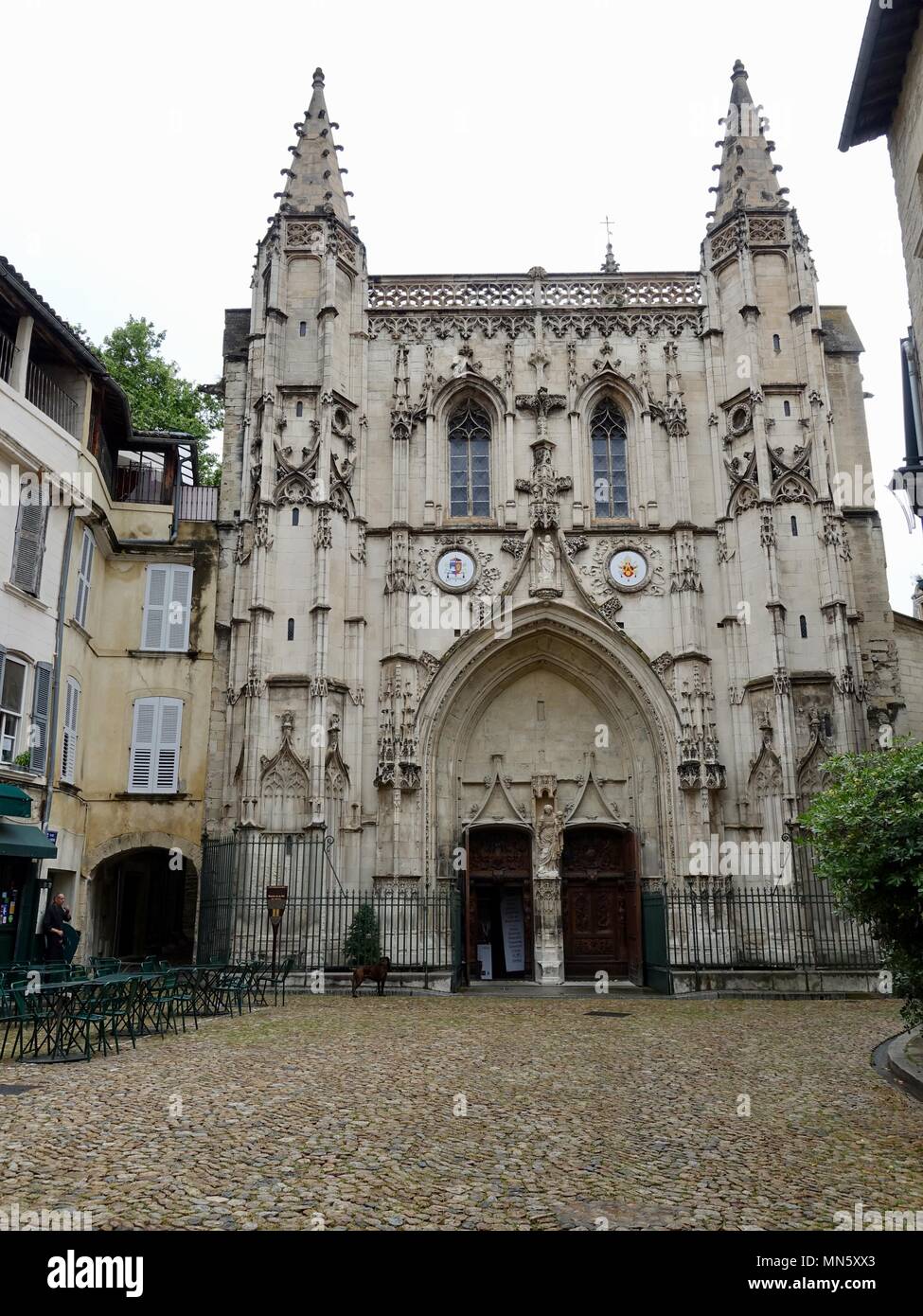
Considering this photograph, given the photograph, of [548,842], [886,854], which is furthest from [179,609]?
[886,854]

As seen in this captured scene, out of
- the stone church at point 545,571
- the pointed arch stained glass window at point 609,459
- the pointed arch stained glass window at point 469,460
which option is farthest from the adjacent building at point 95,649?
the pointed arch stained glass window at point 609,459

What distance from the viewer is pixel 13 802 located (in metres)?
16.5

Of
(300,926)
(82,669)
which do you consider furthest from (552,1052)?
(82,669)

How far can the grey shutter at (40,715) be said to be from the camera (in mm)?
19047

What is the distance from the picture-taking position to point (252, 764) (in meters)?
21.8

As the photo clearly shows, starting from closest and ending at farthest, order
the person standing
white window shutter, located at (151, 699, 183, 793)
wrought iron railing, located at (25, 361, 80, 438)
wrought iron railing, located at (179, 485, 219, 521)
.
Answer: the person standing
wrought iron railing, located at (25, 361, 80, 438)
white window shutter, located at (151, 699, 183, 793)
wrought iron railing, located at (179, 485, 219, 521)

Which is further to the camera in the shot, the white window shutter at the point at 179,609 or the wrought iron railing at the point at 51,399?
the white window shutter at the point at 179,609

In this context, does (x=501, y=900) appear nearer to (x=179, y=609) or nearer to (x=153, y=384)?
(x=179, y=609)

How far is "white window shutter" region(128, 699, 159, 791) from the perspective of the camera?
23250 mm

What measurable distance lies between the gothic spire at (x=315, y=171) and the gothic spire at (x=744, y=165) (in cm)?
967

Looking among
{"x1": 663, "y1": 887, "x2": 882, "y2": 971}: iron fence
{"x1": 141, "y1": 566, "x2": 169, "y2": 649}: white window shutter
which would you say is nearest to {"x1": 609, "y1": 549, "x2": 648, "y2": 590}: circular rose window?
{"x1": 663, "y1": 887, "x2": 882, "y2": 971}: iron fence

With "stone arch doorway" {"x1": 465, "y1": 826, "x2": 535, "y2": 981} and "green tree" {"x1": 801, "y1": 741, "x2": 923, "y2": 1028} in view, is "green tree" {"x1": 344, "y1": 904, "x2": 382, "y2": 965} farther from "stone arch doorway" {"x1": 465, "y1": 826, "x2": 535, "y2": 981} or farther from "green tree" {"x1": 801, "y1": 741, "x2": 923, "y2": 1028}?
"green tree" {"x1": 801, "y1": 741, "x2": 923, "y2": 1028}

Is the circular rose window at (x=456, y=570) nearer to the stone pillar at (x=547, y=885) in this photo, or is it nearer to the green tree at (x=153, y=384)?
the stone pillar at (x=547, y=885)

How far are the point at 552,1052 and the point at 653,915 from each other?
10475 millimetres
